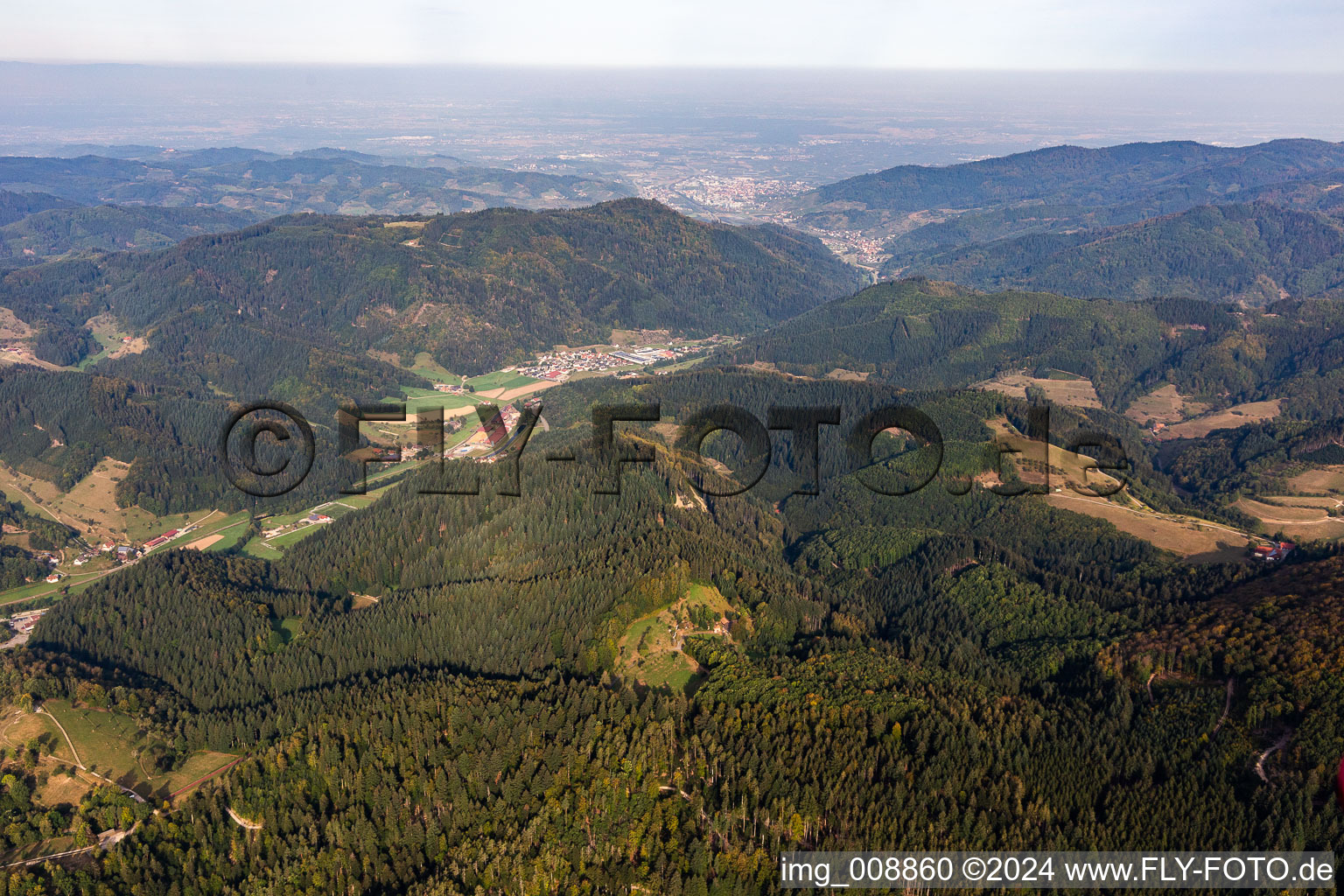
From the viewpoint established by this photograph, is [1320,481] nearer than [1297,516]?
No

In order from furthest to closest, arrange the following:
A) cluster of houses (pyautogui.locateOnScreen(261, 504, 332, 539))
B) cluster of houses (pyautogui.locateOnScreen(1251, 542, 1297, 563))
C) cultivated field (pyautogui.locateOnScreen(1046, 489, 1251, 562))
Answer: cluster of houses (pyautogui.locateOnScreen(261, 504, 332, 539)) < cultivated field (pyautogui.locateOnScreen(1046, 489, 1251, 562)) < cluster of houses (pyautogui.locateOnScreen(1251, 542, 1297, 563))

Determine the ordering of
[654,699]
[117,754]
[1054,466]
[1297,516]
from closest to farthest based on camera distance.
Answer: [654,699]
[117,754]
[1297,516]
[1054,466]

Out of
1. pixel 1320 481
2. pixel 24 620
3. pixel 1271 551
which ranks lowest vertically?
pixel 24 620


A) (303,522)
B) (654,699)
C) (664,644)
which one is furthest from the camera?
(303,522)

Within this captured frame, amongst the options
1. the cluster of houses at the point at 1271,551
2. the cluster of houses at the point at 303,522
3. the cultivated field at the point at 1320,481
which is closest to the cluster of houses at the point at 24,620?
the cluster of houses at the point at 303,522

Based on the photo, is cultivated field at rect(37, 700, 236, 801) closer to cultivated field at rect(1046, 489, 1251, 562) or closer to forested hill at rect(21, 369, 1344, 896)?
forested hill at rect(21, 369, 1344, 896)

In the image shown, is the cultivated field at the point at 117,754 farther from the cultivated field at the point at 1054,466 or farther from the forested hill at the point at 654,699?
the cultivated field at the point at 1054,466

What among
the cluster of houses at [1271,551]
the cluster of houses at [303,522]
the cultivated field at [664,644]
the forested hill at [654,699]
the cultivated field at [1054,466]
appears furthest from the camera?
the cluster of houses at [303,522]

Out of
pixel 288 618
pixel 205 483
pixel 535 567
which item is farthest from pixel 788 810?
pixel 205 483

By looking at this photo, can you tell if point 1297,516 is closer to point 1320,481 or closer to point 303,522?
point 1320,481

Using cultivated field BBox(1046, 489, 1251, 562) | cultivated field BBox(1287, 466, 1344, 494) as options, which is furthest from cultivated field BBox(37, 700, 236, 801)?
cultivated field BBox(1287, 466, 1344, 494)

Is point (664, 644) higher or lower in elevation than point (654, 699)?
lower

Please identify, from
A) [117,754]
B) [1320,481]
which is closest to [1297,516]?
[1320,481]
